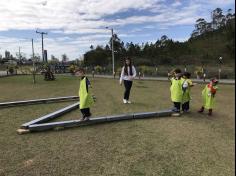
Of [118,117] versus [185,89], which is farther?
[185,89]

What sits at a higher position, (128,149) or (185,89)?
(185,89)

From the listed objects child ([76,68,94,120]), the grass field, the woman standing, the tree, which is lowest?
the grass field

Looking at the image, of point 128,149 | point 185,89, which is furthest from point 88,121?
point 185,89

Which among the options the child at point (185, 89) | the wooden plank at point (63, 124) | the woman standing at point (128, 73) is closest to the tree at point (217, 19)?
the woman standing at point (128, 73)

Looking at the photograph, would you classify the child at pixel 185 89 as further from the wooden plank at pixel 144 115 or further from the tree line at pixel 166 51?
the tree line at pixel 166 51

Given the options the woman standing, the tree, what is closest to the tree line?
the tree

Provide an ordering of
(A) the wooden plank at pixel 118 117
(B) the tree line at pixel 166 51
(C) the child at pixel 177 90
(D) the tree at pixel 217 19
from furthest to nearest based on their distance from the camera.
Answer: (D) the tree at pixel 217 19 < (B) the tree line at pixel 166 51 < (C) the child at pixel 177 90 < (A) the wooden plank at pixel 118 117

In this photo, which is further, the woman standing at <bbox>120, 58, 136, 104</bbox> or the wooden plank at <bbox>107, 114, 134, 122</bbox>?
the woman standing at <bbox>120, 58, 136, 104</bbox>

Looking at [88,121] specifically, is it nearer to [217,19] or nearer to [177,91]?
[177,91]

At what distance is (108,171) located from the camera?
4.78 m

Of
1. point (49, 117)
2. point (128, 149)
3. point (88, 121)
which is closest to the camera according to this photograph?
point (128, 149)

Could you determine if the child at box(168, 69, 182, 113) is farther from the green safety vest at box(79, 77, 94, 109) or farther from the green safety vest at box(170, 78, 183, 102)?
the green safety vest at box(79, 77, 94, 109)

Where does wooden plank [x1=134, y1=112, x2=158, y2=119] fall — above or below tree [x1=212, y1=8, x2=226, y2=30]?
below

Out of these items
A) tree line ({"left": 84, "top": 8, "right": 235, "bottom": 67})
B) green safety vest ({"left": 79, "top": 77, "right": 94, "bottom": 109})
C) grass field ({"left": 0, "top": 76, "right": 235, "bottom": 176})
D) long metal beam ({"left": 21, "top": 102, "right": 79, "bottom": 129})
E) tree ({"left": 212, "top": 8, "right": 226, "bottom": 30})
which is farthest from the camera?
tree ({"left": 212, "top": 8, "right": 226, "bottom": 30})
